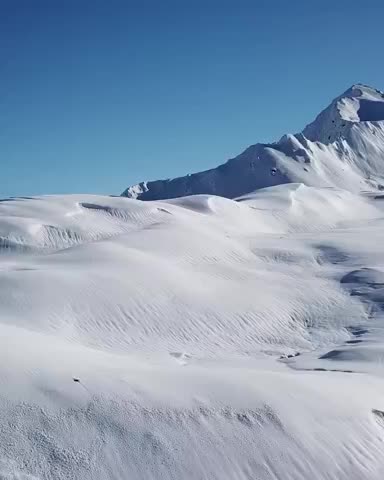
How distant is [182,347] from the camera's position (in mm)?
14023

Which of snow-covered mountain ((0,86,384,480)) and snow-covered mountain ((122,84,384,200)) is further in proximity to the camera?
snow-covered mountain ((122,84,384,200))

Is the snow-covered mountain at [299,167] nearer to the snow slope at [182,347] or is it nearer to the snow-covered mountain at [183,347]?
the snow-covered mountain at [183,347]

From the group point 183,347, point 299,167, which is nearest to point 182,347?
point 183,347

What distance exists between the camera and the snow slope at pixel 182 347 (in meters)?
7.54

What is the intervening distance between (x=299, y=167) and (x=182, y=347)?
238 feet

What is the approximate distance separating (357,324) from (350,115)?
99444mm

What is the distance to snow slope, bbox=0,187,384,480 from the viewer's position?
7.54 metres

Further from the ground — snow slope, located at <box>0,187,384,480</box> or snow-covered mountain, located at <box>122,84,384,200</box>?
snow-covered mountain, located at <box>122,84,384,200</box>

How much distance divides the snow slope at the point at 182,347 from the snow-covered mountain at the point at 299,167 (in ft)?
180

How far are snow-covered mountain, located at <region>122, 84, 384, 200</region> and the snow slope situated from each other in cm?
5488

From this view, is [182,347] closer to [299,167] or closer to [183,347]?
[183,347]

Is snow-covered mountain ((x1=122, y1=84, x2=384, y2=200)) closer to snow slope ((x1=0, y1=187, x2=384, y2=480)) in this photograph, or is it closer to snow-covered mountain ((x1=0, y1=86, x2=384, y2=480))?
snow-covered mountain ((x1=0, y1=86, x2=384, y2=480))

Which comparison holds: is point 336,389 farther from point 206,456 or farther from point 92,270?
point 92,270

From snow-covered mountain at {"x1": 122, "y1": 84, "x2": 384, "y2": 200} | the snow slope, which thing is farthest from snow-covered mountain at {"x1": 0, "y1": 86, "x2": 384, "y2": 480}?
snow-covered mountain at {"x1": 122, "y1": 84, "x2": 384, "y2": 200}
